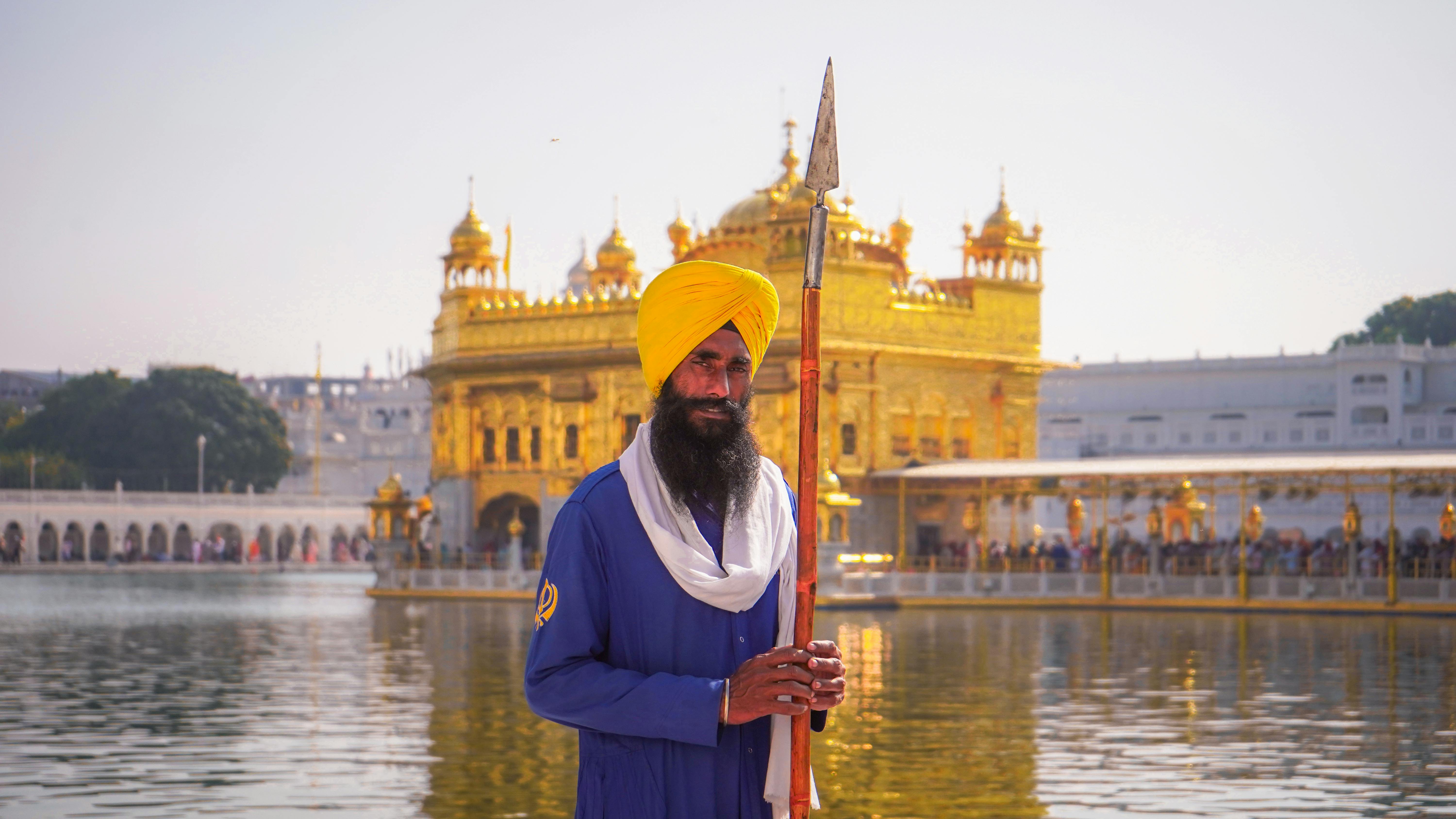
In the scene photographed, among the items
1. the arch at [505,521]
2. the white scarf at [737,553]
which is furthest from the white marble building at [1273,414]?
the white scarf at [737,553]

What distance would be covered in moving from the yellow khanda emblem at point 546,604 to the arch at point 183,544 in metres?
67.9

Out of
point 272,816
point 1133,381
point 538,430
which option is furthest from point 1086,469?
point 1133,381

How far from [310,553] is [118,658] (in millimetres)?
54338

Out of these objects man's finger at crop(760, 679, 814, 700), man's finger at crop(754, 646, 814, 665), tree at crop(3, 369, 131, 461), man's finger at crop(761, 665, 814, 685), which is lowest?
man's finger at crop(760, 679, 814, 700)

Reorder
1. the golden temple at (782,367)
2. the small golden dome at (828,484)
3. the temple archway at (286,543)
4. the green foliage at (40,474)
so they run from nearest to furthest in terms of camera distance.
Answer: the small golden dome at (828,484) → the golden temple at (782,367) → the green foliage at (40,474) → the temple archway at (286,543)

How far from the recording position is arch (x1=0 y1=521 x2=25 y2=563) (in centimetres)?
6288

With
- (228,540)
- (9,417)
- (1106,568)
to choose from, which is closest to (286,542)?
(228,540)

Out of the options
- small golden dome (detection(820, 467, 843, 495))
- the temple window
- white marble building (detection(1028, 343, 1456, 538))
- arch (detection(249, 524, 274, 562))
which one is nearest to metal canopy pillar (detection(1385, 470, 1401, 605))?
small golden dome (detection(820, 467, 843, 495))

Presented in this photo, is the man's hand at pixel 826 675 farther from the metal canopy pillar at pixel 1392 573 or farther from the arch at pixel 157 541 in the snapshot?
the arch at pixel 157 541

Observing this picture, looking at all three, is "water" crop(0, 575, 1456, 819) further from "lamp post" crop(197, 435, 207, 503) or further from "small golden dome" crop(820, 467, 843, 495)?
"lamp post" crop(197, 435, 207, 503)

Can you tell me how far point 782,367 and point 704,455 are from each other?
3440 cm

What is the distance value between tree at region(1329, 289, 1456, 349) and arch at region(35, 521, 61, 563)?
1836 inches

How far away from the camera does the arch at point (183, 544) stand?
70.2m

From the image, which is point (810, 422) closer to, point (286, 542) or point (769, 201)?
point (769, 201)
